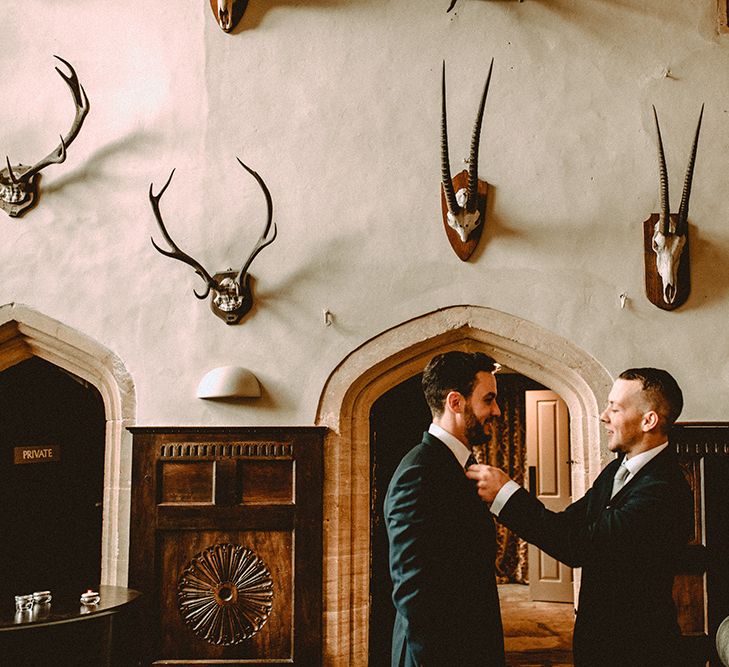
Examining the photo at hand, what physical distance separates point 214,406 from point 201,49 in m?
2.15

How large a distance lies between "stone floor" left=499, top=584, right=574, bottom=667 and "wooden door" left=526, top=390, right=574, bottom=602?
0.16 m

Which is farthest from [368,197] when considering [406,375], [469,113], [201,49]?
[201,49]

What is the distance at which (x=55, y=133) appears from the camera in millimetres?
4668

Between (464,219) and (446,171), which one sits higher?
(446,171)

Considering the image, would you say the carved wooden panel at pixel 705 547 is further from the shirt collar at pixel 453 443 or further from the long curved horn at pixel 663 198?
the shirt collar at pixel 453 443

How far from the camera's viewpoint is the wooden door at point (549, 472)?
25.0ft

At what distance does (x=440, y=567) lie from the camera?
2.19 m

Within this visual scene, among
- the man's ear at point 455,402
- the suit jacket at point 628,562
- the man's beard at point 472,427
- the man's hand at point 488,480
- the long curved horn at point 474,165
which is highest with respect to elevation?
the long curved horn at point 474,165

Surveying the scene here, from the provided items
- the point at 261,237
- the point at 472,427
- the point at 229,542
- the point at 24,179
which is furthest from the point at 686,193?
the point at 24,179

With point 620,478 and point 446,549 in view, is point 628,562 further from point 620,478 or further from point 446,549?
point 446,549

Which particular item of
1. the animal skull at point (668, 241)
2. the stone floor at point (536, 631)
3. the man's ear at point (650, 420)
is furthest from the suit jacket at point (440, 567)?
the stone floor at point (536, 631)

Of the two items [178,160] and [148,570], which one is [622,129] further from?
[148,570]

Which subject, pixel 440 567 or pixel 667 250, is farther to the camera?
pixel 667 250

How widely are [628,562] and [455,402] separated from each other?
2.26ft
